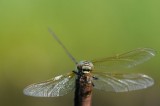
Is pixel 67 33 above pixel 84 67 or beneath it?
above

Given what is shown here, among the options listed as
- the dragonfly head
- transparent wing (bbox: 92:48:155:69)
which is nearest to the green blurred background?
transparent wing (bbox: 92:48:155:69)

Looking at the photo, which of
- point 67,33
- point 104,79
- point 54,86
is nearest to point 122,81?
point 104,79

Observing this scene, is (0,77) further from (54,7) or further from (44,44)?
(54,7)

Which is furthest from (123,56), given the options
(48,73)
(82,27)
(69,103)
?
(82,27)

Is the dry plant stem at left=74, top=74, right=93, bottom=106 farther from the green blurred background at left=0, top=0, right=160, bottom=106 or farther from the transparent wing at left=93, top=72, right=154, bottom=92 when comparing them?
the green blurred background at left=0, top=0, right=160, bottom=106

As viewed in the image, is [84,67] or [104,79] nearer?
[84,67]

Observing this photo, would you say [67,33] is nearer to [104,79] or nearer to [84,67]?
[104,79]

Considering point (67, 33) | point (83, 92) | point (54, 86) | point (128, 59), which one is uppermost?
point (67, 33)
